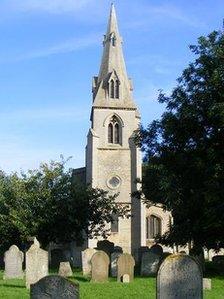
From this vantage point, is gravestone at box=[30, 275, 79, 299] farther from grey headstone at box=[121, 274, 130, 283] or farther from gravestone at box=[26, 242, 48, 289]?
grey headstone at box=[121, 274, 130, 283]

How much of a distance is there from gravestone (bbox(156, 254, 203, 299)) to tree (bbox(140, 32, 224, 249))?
11104 mm

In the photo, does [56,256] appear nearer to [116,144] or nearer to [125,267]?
[116,144]

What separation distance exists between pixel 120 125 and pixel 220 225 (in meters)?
29.4

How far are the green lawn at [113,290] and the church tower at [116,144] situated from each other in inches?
1004

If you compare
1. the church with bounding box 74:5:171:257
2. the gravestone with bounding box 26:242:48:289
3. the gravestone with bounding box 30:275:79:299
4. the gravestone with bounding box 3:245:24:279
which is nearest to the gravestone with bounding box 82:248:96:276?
the gravestone with bounding box 3:245:24:279

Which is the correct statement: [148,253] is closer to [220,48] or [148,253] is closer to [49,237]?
[220,48]

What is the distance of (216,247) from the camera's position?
79.3ft

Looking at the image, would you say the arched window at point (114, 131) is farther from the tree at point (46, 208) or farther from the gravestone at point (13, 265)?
the gravestone at point (13, 265)

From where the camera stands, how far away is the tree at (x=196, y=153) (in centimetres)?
2088

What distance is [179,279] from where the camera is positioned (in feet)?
30.4

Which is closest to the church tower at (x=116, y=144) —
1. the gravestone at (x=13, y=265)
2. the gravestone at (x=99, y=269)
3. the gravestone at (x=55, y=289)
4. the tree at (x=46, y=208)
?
the tree at (x=46, y=208)

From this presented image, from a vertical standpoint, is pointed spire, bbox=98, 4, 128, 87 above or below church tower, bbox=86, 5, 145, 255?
above

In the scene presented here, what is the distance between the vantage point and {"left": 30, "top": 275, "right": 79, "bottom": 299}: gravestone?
820 centimetres

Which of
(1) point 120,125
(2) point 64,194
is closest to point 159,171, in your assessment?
(2) point 64,194
